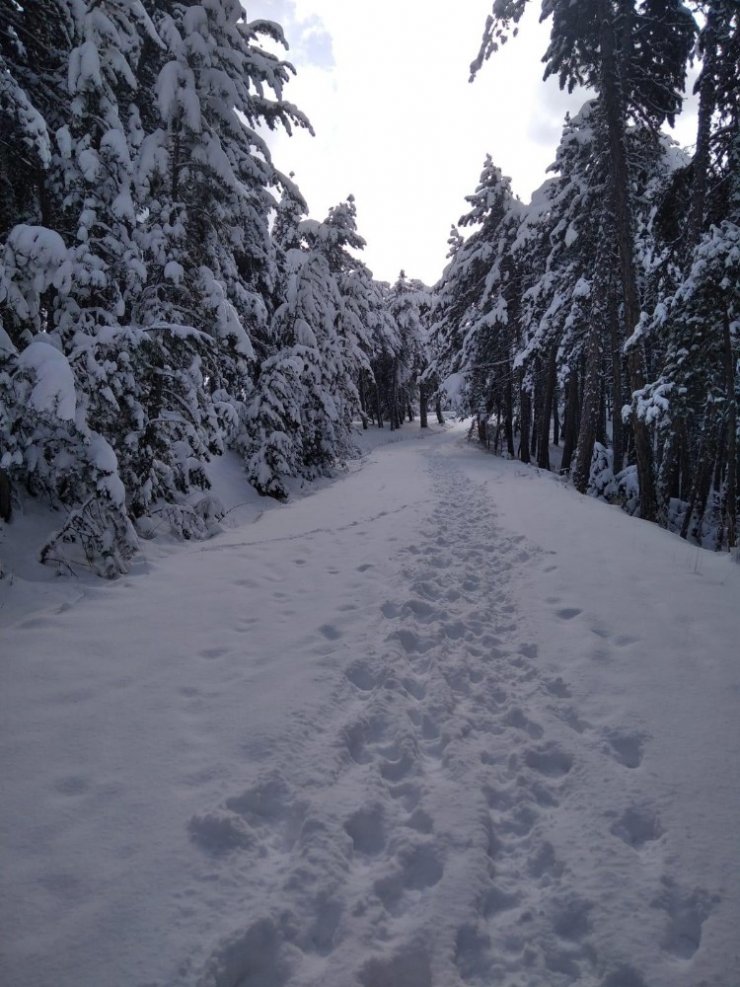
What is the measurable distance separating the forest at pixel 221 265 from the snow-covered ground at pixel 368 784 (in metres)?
2.20

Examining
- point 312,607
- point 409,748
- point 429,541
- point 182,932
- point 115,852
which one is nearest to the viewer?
point 182,932

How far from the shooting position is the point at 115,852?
242 cm

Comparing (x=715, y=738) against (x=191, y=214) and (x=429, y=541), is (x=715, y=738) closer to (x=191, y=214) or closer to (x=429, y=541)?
(x=429, y=541)

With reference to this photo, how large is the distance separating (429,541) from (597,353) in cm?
920

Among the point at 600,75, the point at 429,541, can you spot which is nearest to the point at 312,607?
the point at 429,541

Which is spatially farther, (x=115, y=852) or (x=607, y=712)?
(x=607, y=712)

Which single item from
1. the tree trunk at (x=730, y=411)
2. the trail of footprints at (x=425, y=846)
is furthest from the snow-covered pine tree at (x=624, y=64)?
the trail of footprints at (x=425, y=846)

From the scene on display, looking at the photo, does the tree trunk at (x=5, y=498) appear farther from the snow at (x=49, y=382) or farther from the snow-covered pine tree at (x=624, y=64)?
the snow-covered pine tree at (x=624, y=64)

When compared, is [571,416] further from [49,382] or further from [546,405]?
[49,382]

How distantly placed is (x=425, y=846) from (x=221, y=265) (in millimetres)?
10511

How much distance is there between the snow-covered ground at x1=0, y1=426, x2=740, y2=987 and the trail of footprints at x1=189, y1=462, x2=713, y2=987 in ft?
0.04

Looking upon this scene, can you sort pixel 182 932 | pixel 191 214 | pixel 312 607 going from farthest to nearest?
pixel 191 214
pixel 312 607
pixel 182 932

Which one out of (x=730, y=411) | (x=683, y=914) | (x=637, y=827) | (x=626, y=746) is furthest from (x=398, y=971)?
(x=730, y=411)

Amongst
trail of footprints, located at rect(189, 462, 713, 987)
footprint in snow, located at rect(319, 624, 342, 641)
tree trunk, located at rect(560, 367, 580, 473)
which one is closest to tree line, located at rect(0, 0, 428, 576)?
footprint in snow, located at rect(319, 624, 342, 641)
